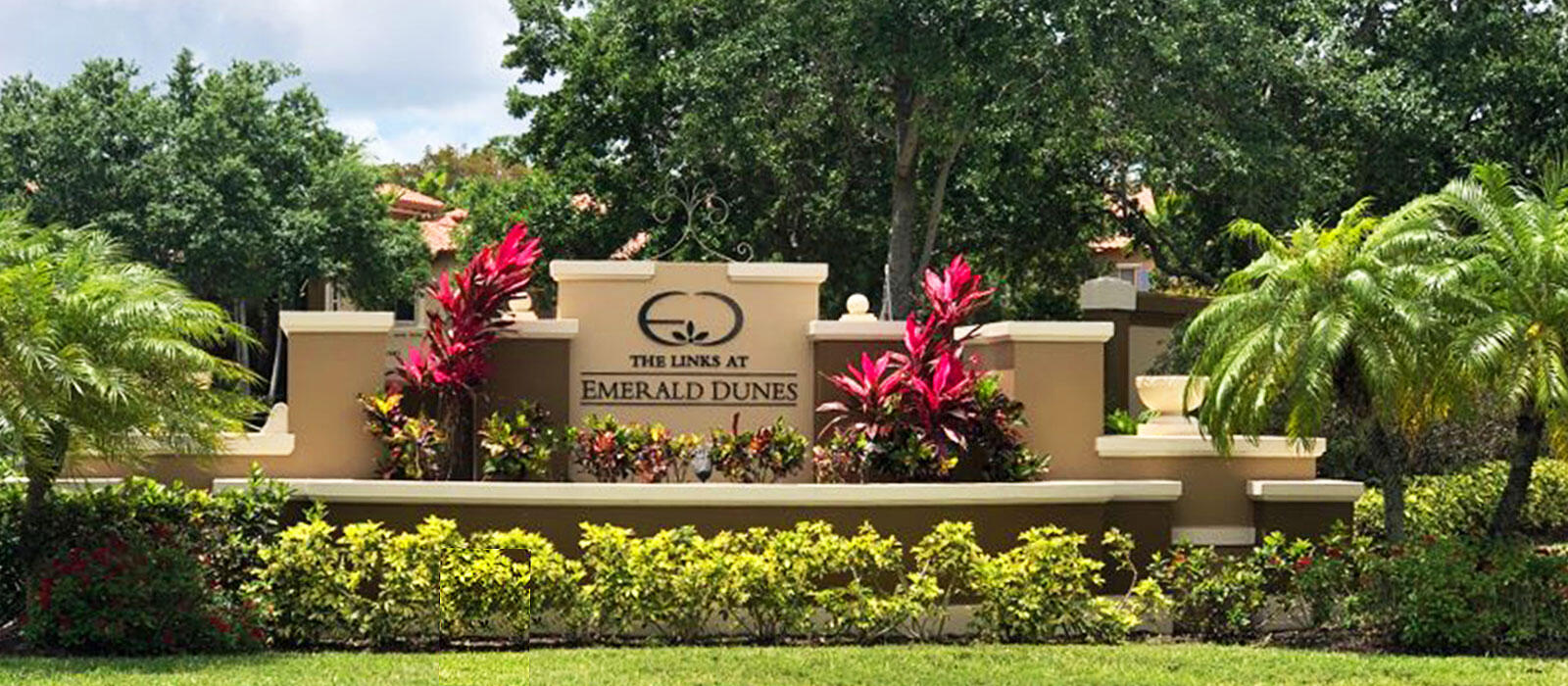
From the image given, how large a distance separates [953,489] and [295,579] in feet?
16.2

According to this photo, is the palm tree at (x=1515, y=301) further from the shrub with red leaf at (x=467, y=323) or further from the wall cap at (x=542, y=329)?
the shrub with red leaf at (x=467, y=323)

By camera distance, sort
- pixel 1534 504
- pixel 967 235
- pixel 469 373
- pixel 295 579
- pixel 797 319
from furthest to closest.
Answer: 1. pixel 967 235
2. pixel 1534 504
3. pixel 797 319
4. pixel 469 373
5. pixel 295 579

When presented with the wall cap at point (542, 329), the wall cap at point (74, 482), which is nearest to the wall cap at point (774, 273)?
the wall cap at point (542, 329)

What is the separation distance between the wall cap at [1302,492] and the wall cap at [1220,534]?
0.31 m

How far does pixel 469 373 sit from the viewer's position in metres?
15.6

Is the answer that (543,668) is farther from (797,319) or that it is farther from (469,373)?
(797,319)

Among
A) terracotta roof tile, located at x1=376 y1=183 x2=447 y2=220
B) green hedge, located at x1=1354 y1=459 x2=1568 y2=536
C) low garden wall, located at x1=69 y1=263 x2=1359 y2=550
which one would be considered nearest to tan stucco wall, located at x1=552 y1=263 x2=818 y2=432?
low garden wall, located at x1=69 y1=263 x2=1359 y2=550

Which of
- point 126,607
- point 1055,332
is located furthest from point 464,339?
point 1055,332

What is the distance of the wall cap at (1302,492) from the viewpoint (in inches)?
628

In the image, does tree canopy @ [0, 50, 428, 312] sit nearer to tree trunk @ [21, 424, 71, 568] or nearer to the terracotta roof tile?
the terracotta roof tile

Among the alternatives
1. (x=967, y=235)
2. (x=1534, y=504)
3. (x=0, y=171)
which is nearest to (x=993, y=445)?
(x=1534, y=504)

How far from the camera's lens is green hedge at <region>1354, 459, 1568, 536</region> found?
20.7m

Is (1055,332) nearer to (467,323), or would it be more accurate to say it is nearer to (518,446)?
(518,446)

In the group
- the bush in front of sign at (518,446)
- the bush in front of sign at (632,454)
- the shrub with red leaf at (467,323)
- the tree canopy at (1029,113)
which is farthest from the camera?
the tree canopy at (1029,113)
